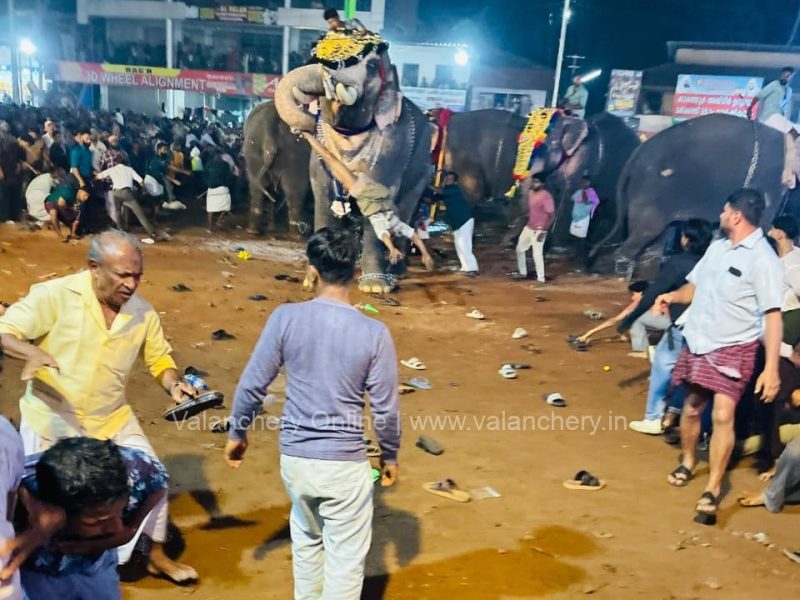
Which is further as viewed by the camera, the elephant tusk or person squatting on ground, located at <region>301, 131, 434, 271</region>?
person squatting on ground, located at <region>301, 131, 434, 271</region>

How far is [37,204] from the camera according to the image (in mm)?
11438

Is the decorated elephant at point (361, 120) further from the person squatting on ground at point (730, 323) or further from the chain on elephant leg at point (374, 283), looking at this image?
the person squatting on ground at point (730, 323)

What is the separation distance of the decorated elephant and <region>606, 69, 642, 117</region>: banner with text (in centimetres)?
1963

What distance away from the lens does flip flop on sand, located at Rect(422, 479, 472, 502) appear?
4422 millimetres

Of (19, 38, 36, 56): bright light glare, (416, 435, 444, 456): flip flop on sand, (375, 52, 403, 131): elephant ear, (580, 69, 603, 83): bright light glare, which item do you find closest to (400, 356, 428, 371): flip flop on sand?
(416, 435, 444, 456): flip flop on sand

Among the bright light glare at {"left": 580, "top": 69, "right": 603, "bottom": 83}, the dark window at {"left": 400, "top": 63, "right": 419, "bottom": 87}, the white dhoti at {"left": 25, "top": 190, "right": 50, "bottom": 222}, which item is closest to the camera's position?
the white dhoti at {"left": 25, "top": 190, "right": 50, "bottom": 222}

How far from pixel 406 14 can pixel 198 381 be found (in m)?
35.9

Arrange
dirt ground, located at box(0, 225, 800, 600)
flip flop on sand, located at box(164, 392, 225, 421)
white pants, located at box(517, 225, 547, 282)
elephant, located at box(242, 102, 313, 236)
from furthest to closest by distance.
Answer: elephant, located at box(242, 102, 313, 236) < white pants, located at box(517, 225, 547, 282) < dirt ground, located at box(0, 225, 800, 600) < flip flop on sand, located at box(164, 392, 225, 421)

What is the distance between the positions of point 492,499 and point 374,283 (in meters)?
5.22

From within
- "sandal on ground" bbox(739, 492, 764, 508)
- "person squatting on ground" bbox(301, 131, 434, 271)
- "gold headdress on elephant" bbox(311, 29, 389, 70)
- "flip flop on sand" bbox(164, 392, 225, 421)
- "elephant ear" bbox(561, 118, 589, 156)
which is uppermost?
"gold headdress on elephant" bbox(311, 29, 389, 70)

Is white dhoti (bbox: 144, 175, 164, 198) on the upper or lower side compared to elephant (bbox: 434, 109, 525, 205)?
lower

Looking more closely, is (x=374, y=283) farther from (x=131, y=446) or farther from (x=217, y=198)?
(x=131, y=446)

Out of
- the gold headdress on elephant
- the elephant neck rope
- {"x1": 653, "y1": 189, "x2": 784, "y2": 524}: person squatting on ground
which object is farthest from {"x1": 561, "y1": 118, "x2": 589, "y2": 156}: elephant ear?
{"x1": 653, "y1": 189, "x2": 784, "y2": 524}: person squatting on ground

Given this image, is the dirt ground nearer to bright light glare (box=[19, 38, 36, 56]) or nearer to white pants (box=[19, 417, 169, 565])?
white pants (box=[19, 417, 169, 565])
